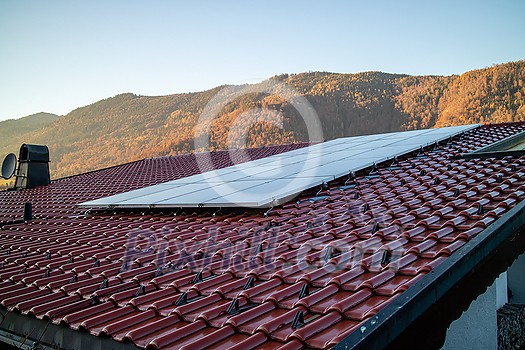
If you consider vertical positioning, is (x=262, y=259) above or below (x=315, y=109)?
below

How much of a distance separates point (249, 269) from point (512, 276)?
5.29 meters

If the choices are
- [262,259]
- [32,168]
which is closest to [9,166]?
[32,168]

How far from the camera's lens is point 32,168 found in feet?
51.2

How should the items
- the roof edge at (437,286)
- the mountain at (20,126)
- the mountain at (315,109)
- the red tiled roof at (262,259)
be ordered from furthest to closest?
the mountain at (20,126), the mountain at (315,109), the red tiled roof at (262,259), the roof edge at (437,286)

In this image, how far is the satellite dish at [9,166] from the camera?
15727 mm

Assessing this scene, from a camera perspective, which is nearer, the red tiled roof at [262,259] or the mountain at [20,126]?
the red tiled roof at [262,259]

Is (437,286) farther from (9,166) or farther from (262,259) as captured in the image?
(9,166)

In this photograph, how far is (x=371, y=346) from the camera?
2.29m

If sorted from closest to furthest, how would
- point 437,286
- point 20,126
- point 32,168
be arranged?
point 437,286, point 32,168, point 20,126

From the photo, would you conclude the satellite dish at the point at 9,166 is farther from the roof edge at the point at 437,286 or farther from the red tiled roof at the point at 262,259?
the roof edge at the point at 437,286

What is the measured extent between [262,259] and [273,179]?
3235mm

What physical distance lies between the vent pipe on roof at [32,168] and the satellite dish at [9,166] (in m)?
→ 0.18

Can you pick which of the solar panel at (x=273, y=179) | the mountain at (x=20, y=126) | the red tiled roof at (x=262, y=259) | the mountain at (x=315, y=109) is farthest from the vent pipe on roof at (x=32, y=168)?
the mountain at (x=20, y=126)

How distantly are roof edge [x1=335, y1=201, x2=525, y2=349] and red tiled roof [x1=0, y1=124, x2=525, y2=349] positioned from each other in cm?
23
